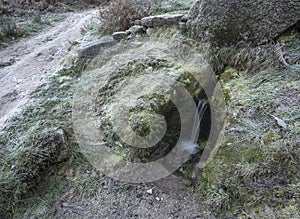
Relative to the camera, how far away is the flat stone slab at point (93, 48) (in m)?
4.31

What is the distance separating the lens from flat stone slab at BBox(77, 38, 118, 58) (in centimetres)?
431

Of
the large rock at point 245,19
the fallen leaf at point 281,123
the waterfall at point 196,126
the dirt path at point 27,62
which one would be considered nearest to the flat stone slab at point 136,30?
the large rock at point 245,19

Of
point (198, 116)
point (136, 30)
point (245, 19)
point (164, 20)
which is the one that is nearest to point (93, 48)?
point (136, 30)

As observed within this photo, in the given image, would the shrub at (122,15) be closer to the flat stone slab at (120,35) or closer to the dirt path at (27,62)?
the flat stone slab at (120,35)

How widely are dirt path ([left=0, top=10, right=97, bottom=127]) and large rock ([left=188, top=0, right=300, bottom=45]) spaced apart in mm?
2899

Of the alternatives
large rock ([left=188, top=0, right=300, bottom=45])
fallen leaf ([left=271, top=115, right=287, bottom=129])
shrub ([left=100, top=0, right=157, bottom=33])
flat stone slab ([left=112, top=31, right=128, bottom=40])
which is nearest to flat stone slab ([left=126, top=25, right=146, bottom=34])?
flat stone slab ([left=112, top=31, right=128, bottom=40])

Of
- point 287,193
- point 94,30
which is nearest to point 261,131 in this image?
point 287,193

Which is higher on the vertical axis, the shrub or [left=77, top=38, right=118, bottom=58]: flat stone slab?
the shrub

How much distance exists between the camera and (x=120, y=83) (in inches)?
145

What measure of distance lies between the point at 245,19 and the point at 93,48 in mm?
2579

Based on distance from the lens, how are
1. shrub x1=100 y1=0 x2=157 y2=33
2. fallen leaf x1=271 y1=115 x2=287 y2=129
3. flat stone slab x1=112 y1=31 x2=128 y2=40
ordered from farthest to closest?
shrub x1=100 y1=0 x2=157 y2=33, flat stone slab x1=112 y1=31 x2=128 y2=40, fallen leaf x1=271 y1=115 x2=287 y2=129

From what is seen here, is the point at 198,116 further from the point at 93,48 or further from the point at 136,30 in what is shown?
the point at 93,48

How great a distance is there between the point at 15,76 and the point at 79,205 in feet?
10.4

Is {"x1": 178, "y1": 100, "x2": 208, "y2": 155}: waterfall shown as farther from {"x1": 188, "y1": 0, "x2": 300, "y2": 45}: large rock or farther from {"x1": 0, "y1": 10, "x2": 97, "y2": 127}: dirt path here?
{"x1": 0, "y1": 10, "x2": 97, "y2": 127}: dirt path
